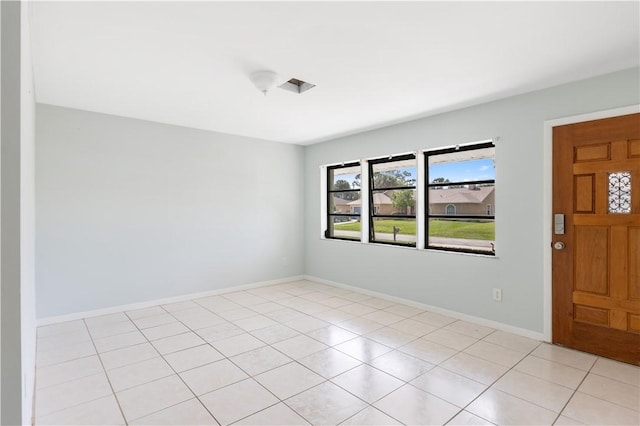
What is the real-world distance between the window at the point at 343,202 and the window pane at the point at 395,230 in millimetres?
375

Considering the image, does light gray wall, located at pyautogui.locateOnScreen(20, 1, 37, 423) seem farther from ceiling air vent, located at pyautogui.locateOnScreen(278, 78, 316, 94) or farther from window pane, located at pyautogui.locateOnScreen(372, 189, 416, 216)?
window pane, located at pyautogui.locateOnScreen(372, 189, 416, 216)

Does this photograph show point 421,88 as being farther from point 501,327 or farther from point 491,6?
point 501,327

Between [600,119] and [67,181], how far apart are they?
17.8 ft

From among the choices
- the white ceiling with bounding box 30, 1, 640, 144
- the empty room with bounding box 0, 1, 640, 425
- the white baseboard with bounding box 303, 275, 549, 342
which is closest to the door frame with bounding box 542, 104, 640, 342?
the empty room with bounding box 0, 1, 640, 425

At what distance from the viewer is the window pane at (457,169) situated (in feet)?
12.2

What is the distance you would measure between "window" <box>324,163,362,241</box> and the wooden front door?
271 cm

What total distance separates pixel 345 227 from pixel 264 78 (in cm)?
322

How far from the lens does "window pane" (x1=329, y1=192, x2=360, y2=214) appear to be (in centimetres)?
529

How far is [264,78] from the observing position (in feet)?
9.05

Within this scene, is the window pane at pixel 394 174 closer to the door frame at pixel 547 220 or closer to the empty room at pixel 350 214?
the empty room at pixel 350 214

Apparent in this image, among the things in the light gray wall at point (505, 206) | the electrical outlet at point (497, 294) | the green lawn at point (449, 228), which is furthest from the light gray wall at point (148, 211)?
the electrical outlet at point (497, 294)

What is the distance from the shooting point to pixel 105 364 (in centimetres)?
269

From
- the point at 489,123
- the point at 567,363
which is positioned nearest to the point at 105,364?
the point at 567,363

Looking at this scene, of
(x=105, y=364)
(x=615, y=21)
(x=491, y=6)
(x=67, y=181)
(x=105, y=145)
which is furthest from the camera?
(x=105, y=145)
